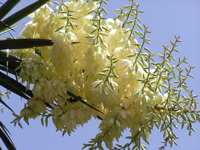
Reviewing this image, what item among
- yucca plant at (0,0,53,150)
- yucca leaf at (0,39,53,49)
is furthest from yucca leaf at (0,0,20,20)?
yucca leaf at (0,39,53,49)

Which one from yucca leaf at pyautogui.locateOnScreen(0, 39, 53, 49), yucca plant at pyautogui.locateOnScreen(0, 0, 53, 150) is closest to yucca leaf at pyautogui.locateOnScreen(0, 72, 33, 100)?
yucca plant at pyautogui.locateOnScreen(0, 0, 53, 150)

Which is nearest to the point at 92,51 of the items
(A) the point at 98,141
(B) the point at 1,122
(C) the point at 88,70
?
(C) the point at 88,70

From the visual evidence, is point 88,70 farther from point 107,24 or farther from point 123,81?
point 107,24

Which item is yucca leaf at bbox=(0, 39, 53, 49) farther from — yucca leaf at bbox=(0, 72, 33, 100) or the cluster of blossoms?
yucca leaf at bbox=(0, 72, 33, 100)

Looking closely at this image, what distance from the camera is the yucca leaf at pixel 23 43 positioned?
1495 millimetres

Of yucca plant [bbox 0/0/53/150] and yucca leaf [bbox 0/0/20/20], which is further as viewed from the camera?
yucca leaf [bbox 0/0/20/20]

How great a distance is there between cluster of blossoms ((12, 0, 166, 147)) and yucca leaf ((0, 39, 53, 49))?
0.05m

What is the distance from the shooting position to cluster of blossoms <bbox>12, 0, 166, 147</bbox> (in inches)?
57.7

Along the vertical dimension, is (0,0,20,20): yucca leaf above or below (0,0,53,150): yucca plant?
above

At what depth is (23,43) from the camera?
1.52 m

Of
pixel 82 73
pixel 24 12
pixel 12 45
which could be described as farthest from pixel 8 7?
pixel 82 73

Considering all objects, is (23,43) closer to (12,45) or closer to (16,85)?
(12,45)

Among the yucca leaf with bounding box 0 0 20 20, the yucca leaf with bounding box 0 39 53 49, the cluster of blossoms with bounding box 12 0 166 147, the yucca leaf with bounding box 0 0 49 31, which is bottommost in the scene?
the cluster of blossoms with bounding box 12 0 166 147

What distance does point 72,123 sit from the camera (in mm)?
1647
